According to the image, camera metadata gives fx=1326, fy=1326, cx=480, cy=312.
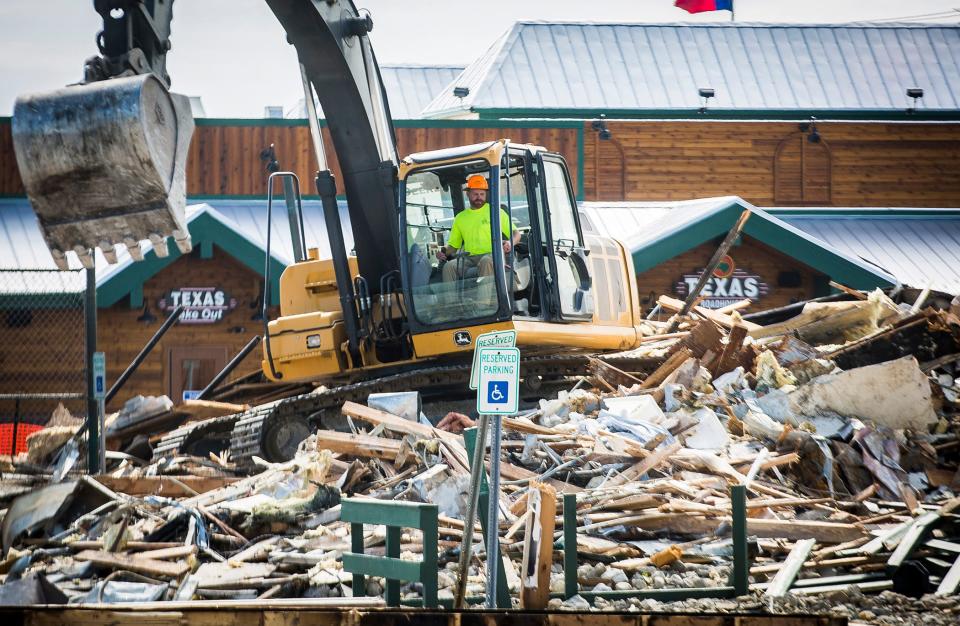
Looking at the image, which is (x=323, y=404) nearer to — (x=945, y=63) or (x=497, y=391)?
(x=497, y=391)

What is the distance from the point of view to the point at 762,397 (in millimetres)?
14312

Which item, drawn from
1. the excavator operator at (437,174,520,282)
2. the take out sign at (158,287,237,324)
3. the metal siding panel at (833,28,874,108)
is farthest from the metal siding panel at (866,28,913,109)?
the excavator operator at (437,174,520,282)

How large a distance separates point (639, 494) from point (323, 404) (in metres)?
4.73

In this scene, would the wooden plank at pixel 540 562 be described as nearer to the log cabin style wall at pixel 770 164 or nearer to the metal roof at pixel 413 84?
the log cabin style wall at pixel 770 164

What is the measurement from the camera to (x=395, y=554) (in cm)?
845

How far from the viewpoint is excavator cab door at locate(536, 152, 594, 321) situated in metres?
13.9

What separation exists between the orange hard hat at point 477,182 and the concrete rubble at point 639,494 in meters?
2.42

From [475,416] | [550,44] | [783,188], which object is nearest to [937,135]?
[783,188]

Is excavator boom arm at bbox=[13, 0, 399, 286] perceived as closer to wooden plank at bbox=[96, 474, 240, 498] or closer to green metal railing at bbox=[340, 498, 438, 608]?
green metal railing at bbox=[340, 498, 438, 608]

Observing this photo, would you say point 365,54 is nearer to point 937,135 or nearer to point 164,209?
point 164,209

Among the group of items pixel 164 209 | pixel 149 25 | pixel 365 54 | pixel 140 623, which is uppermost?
pixel 365 54

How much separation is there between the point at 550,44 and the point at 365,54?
20.4 metres

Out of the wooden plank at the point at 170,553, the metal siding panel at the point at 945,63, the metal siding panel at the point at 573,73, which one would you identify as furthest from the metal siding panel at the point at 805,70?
the wooden plank at the point at 170,553

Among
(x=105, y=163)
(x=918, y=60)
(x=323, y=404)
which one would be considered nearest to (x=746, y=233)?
(x=918, y=60)
